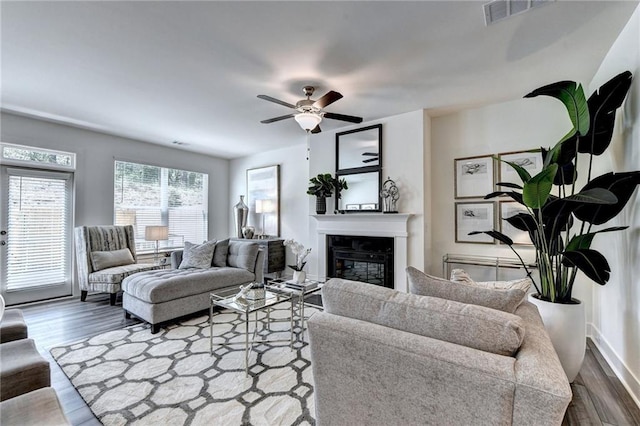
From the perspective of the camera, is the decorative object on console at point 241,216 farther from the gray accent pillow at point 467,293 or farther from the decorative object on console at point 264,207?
the gray accent pillow at point 467,293

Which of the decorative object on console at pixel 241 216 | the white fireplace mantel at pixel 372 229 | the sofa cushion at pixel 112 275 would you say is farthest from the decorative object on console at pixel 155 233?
the white fireplace mantel at pixel 372 229

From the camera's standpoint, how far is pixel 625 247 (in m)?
2.21

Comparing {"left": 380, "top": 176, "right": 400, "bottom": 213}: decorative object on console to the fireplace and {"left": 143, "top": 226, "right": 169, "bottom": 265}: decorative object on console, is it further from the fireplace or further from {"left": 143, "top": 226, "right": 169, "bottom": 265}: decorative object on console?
{"left": 143, "top": 226, "right": 169, "bottom": 265}: decorative object on console

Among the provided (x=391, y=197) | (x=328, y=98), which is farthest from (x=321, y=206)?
(x=328, y=98)

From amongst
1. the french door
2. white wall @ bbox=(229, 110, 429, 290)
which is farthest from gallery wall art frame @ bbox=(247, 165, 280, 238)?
the french door

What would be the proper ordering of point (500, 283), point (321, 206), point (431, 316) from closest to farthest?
1. point (431, 316)
2. point (500, 283)
3. point (321, 206)

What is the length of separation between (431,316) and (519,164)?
320 centimetres

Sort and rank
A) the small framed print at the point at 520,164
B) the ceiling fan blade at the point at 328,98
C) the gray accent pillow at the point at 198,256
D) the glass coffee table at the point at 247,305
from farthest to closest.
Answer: the gray accent pillow at the point at 198,256 → the small framed print at the point at 520,164 → the ceiling fan blade at the point at 328,98 → the glass coffee table at the point at 247,305

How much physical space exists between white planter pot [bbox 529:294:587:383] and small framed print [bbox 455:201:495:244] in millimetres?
1732

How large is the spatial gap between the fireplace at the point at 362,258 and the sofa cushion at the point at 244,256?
4.06 feet

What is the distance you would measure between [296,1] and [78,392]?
10.0ft

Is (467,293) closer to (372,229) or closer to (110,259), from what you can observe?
(372,229)

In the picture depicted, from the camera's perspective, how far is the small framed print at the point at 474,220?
3.73 meters

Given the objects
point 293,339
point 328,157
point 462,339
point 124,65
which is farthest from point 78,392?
point 328,157
